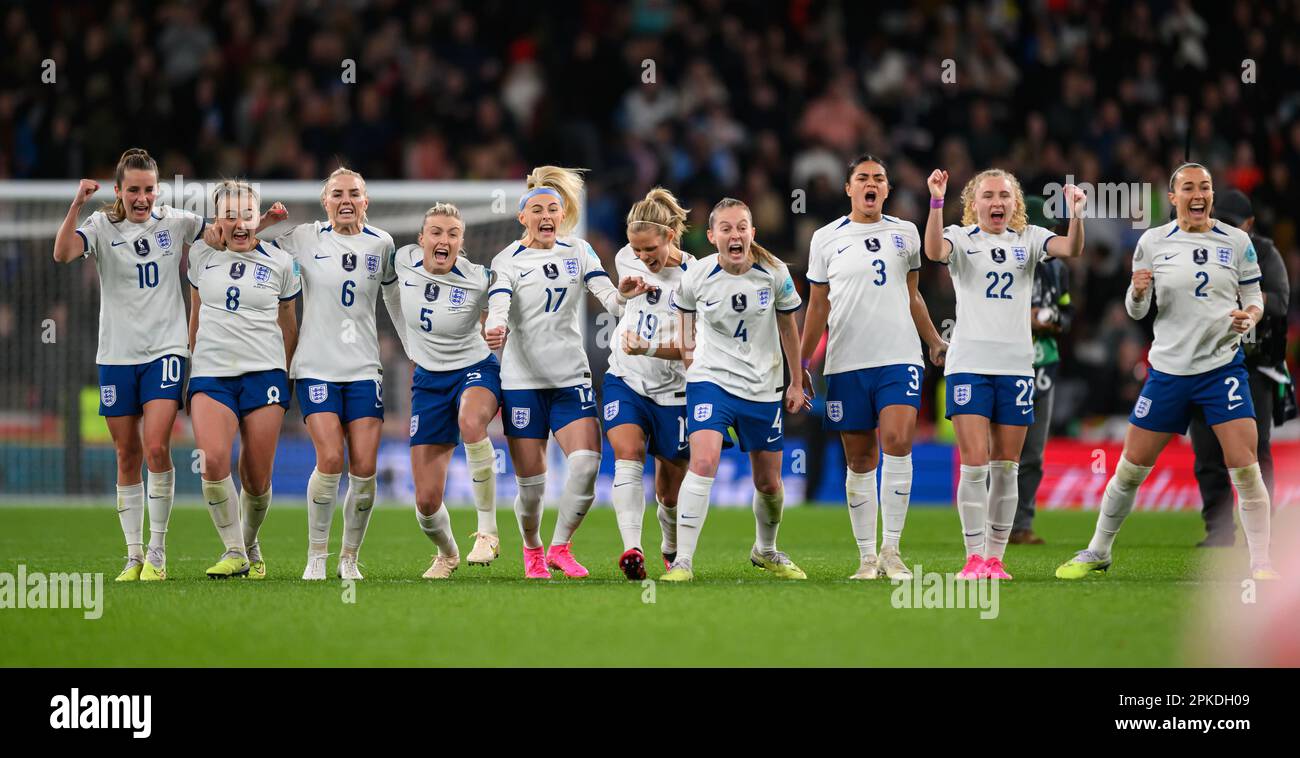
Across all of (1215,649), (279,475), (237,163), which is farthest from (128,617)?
(237,163)

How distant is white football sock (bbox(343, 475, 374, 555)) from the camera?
8789 millimetres

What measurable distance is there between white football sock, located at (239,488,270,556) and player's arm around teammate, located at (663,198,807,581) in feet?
7.82

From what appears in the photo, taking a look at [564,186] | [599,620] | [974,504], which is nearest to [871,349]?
[974,504]

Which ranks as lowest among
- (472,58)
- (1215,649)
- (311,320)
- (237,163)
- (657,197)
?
(1215,649)

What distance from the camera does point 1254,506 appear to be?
28.0 feet

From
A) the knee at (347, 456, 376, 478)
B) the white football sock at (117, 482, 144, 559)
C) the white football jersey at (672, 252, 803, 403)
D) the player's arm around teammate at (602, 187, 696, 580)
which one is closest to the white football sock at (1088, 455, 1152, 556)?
the white football jersey at (672, 252, 803, 403)

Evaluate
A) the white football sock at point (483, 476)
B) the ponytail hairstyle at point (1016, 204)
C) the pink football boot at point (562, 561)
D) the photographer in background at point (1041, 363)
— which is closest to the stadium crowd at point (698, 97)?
the photographer in background at point (1041, 363)

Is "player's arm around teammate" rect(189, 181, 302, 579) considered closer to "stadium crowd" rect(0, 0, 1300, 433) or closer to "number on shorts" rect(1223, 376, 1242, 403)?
"number on shorts" rect(1223, 376, 1242, 403)

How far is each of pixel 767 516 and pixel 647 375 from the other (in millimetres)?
1053

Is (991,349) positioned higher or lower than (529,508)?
higher

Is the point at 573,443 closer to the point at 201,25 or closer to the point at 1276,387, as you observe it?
the point at 1276,387

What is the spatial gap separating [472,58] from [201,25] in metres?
3.66

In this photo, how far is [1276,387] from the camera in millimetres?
10930

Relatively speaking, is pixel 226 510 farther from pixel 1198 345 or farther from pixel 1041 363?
pixel 1041 363
